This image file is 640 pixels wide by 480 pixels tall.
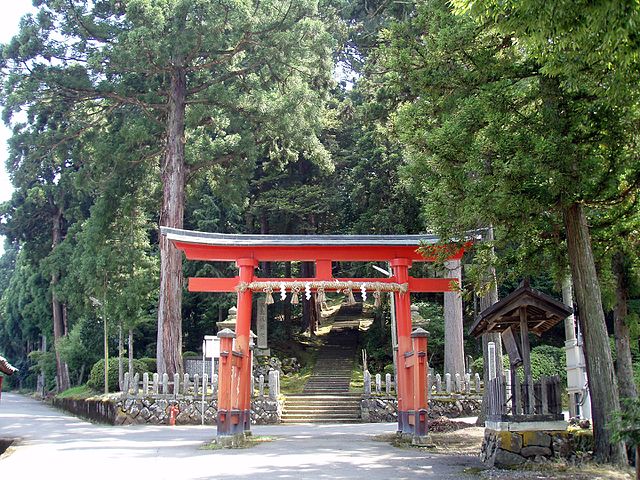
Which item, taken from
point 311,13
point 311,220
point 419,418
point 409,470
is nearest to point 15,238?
point 311,220

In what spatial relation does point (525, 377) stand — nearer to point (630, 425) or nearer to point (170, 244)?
point (630, 425)

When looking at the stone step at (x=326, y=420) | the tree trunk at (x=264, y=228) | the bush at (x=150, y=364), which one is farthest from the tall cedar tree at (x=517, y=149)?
the tree trunk at (x=264, y=228)

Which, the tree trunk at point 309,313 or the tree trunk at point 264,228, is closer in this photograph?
the tree trunk at point 264,228

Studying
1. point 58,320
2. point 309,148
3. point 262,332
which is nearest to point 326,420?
point 262,332

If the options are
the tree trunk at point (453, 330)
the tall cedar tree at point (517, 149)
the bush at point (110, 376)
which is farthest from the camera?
the bush at point (110, 376)

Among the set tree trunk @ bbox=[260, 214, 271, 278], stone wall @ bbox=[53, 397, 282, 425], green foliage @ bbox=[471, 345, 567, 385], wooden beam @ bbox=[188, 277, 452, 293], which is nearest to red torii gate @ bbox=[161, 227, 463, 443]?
wooden beam @ bbox=[188, 277, 452, 293]

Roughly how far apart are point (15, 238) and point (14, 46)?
1768 cm

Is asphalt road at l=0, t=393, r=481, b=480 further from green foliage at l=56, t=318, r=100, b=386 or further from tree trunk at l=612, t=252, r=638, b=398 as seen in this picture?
green foliage at l=56, t=318, r=100, b=386

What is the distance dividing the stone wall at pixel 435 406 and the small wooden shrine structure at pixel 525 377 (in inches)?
420

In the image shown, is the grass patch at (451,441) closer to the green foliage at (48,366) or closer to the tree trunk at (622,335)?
the tree trunk at (622,335)

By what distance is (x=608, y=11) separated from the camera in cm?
559

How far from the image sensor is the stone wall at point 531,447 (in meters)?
9.08

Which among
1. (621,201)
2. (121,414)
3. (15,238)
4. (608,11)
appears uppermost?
(15,238)

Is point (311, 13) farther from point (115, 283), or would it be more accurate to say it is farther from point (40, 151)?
point (115, 283)
